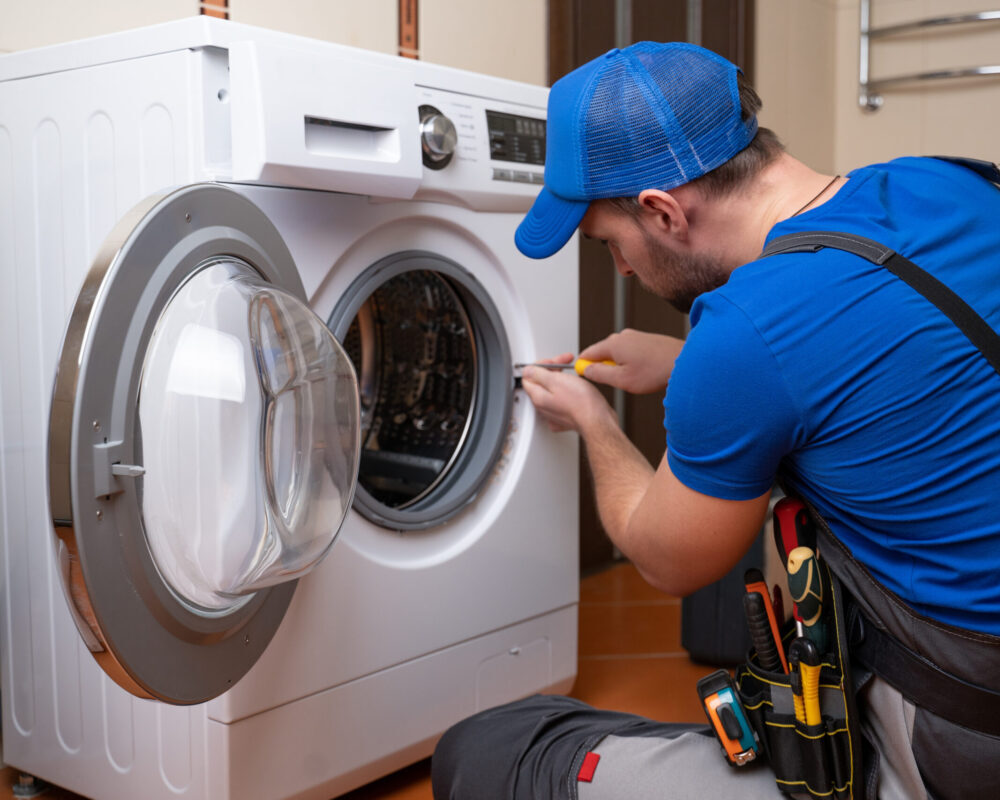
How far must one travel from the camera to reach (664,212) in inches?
43.3

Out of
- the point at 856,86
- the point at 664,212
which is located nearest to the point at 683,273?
the point at 664,212

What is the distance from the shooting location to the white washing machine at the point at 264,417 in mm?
933

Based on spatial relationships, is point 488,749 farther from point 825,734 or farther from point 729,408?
point 729,408

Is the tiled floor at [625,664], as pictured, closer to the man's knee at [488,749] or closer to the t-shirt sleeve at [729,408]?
the man's knee at [488,749]

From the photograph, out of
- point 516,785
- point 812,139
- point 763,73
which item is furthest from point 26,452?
point 812,139

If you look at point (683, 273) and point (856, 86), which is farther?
point (856, 86)

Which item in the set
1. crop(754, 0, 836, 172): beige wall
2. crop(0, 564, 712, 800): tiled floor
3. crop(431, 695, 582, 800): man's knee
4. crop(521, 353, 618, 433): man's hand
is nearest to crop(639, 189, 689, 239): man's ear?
crop(521, 353, 618, 433): man's hand

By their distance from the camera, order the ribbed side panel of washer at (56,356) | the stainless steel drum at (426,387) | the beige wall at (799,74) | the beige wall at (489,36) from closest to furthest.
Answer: the ribbed side panel of washer at (56,356) → the stainless steel drum at (426,387) → the beige wall at (489,36) → the beige wall at (799,74)

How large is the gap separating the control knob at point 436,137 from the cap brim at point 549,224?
20 centimetres

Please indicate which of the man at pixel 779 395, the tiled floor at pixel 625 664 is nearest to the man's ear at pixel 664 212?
the man at pixel 779 395

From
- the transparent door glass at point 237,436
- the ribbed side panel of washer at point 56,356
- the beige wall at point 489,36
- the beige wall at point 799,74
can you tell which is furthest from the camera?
the beige wall at point 799,74

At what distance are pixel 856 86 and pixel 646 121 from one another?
2.62 meters

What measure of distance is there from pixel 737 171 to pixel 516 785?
689 millimetres

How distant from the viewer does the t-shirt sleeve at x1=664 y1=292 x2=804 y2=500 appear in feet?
2.92
